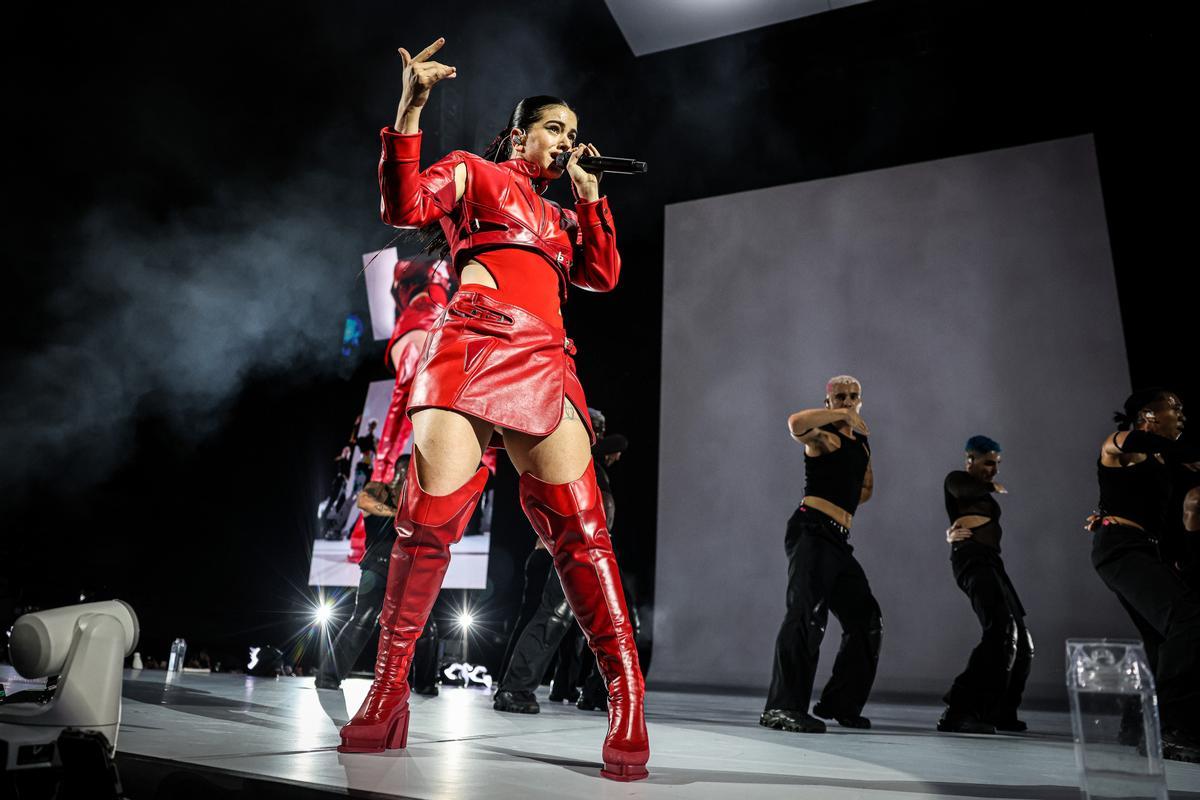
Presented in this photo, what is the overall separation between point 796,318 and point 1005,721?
11.4ft

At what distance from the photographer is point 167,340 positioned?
25.3 ft

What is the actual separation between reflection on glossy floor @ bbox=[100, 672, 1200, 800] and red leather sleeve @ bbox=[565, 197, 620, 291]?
1076 mm

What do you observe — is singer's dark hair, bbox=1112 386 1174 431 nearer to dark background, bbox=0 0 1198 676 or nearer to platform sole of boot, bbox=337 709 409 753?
dark background, bbox=0 0 1198 676

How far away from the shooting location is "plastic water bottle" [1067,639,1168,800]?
1.24 metres

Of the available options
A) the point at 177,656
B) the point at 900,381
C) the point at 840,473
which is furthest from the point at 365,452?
the point at 840,473

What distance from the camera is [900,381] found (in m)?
5.96

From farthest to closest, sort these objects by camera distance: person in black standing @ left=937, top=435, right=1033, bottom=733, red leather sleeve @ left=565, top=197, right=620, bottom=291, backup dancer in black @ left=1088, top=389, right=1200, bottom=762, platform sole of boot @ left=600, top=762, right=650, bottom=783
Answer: person in black standing @ left=937, top=435, right=1033, bottom=733 < backup dancer in black @ left=1088, top=389, right=1200, bottom=762 < red leather sleeve @ left=565, top=197, right=620, bottom=291 < platform sole of boot @ left=600, top=762, right=650, bottom=783

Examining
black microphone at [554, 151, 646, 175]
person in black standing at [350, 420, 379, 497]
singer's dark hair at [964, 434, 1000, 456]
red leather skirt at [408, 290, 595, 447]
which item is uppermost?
person in black standing at [350, 420, 379, 497]

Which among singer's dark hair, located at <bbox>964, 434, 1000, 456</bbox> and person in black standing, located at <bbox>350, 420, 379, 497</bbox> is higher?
person in black standing, located at <bbox>350, 420, 379, 497</bbox>

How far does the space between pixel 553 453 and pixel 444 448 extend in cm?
22

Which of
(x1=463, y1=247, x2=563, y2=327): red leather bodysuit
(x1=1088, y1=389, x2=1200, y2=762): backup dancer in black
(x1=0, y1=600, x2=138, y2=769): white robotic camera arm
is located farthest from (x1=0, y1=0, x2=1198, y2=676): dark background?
(x1=0, y1=600, x2=138, y2=769): white robotic camera arm

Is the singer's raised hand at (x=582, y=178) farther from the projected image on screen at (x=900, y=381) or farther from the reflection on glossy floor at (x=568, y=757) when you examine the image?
the projected image on screen at (x=900, y=381)

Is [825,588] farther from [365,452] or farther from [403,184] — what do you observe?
[365,452]

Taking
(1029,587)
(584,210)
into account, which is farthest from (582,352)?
(584,210)
